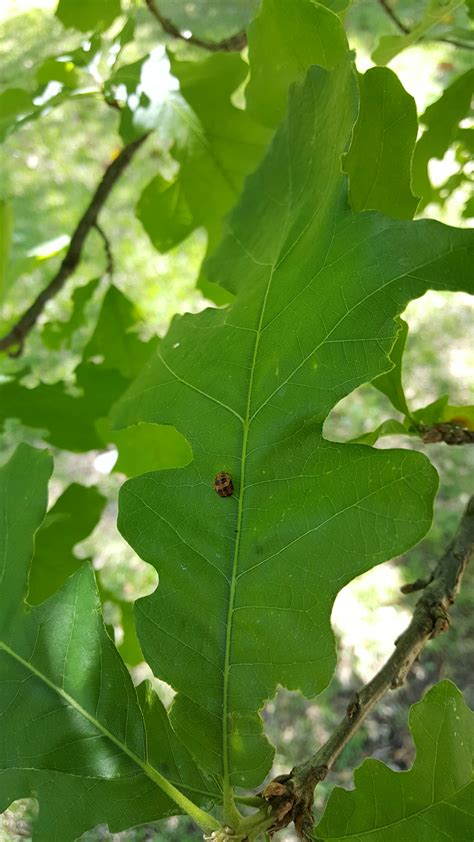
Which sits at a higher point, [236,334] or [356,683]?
[236,334]

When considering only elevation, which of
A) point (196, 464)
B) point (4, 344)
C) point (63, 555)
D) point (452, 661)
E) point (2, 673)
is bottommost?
point (452, 661)

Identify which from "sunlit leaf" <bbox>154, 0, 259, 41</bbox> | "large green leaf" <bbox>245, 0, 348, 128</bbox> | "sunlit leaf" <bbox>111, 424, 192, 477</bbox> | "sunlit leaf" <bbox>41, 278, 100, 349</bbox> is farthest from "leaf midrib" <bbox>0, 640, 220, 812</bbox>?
"sunlit leaf" <bbox>154, 0, 259, 41</bbox>

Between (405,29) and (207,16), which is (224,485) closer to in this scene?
(405,29)

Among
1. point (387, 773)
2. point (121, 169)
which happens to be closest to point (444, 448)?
point (121, 169)

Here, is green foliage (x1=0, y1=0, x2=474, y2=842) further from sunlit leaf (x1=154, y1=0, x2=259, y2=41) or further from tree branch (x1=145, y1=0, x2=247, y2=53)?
sunlit leaf (x1=154, y1=0, x2=259, y2=41)

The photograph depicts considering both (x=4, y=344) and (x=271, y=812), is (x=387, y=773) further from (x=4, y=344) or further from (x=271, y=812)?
(x=4, y=344)

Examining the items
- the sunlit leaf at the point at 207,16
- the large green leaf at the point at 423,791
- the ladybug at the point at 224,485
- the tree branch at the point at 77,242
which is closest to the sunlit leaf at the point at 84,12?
the tree branch at the point at 77,242

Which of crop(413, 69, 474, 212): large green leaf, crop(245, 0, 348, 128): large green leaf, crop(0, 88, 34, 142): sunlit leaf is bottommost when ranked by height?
crop(413, 69, 474, 212): large green leaf
